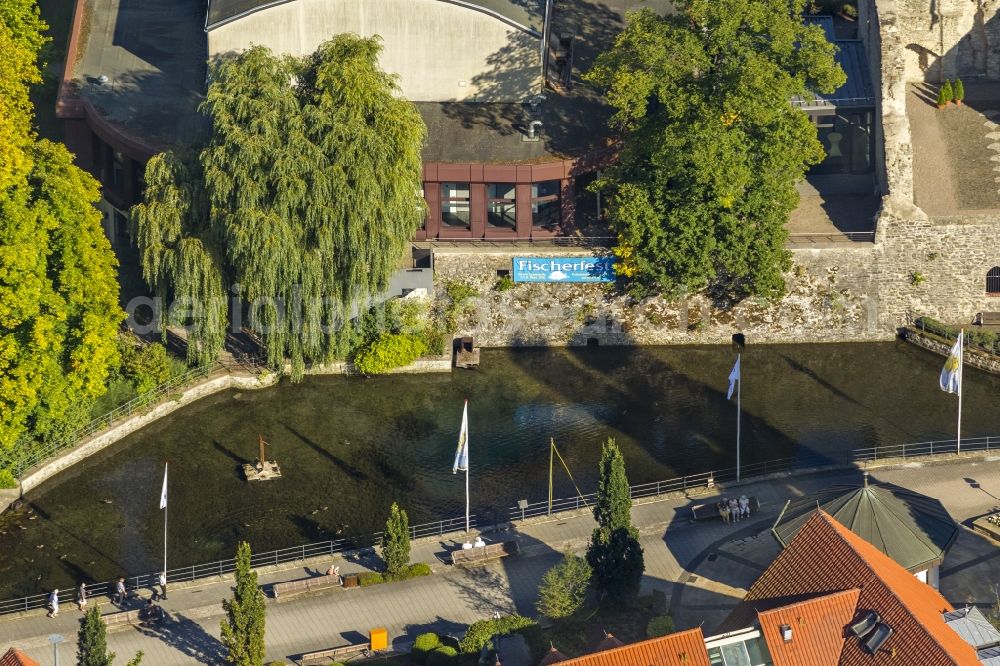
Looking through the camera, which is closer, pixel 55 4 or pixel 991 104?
pixel 991 104

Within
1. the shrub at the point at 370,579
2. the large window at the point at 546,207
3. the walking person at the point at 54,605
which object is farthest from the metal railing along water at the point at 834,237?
the walking person at the point at 54,605

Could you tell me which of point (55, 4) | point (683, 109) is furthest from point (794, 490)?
point (55, 4)

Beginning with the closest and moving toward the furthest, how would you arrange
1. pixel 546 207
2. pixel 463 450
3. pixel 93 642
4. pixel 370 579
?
pixel 93 642 → pixel 370 579 → pixel 463 450 → pixel 546 207

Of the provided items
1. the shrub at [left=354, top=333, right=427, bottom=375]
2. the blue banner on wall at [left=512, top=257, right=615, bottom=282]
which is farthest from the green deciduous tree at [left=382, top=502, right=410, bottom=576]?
the blue banner on wall at [left=512, top=257, right=615, bottom=282]

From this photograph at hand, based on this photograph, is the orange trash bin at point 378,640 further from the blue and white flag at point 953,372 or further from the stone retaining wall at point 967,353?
the stone retaining wall at point 967,353

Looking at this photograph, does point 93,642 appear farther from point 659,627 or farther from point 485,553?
point 659,627

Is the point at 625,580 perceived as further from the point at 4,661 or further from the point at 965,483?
the point at 4,661

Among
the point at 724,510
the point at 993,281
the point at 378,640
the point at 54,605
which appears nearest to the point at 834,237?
the point at 993,281
